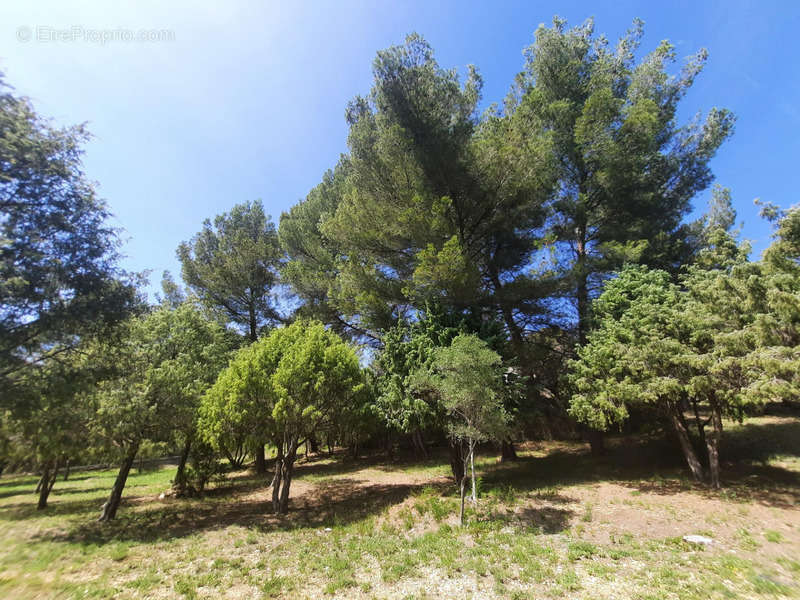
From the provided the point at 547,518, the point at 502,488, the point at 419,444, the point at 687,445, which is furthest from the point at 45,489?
the point at 687,445

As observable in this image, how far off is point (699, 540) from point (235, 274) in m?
25.2

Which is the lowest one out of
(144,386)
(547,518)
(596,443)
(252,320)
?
(547,518)

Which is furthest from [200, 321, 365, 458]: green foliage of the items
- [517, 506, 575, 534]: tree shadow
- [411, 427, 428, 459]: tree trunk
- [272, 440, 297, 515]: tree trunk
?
[411, 427, 428, 459]: tree trunk

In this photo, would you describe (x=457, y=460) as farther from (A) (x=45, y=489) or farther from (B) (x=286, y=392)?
(A) (x=45, y=489)

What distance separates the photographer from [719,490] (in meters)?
10.1

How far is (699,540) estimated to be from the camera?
713 centimetres

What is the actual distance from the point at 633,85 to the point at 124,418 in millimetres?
28820

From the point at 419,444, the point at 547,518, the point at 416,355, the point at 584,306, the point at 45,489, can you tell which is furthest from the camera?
the point at 419,444

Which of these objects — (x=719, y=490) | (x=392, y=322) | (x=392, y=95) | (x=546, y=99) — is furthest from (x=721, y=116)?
(x=392, y=322)

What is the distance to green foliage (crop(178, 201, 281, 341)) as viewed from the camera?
2272 centimetres

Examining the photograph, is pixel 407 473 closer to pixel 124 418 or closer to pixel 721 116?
pixel 124 418

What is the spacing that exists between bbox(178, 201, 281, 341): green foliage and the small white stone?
74.8ft

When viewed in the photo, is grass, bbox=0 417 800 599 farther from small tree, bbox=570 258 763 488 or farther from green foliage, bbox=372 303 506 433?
green foliage, bbox=372 303 506 433

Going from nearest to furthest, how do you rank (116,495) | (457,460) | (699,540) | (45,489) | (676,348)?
(699,540)
(676,348)
(116,495)
(457,460)
(45,489)
